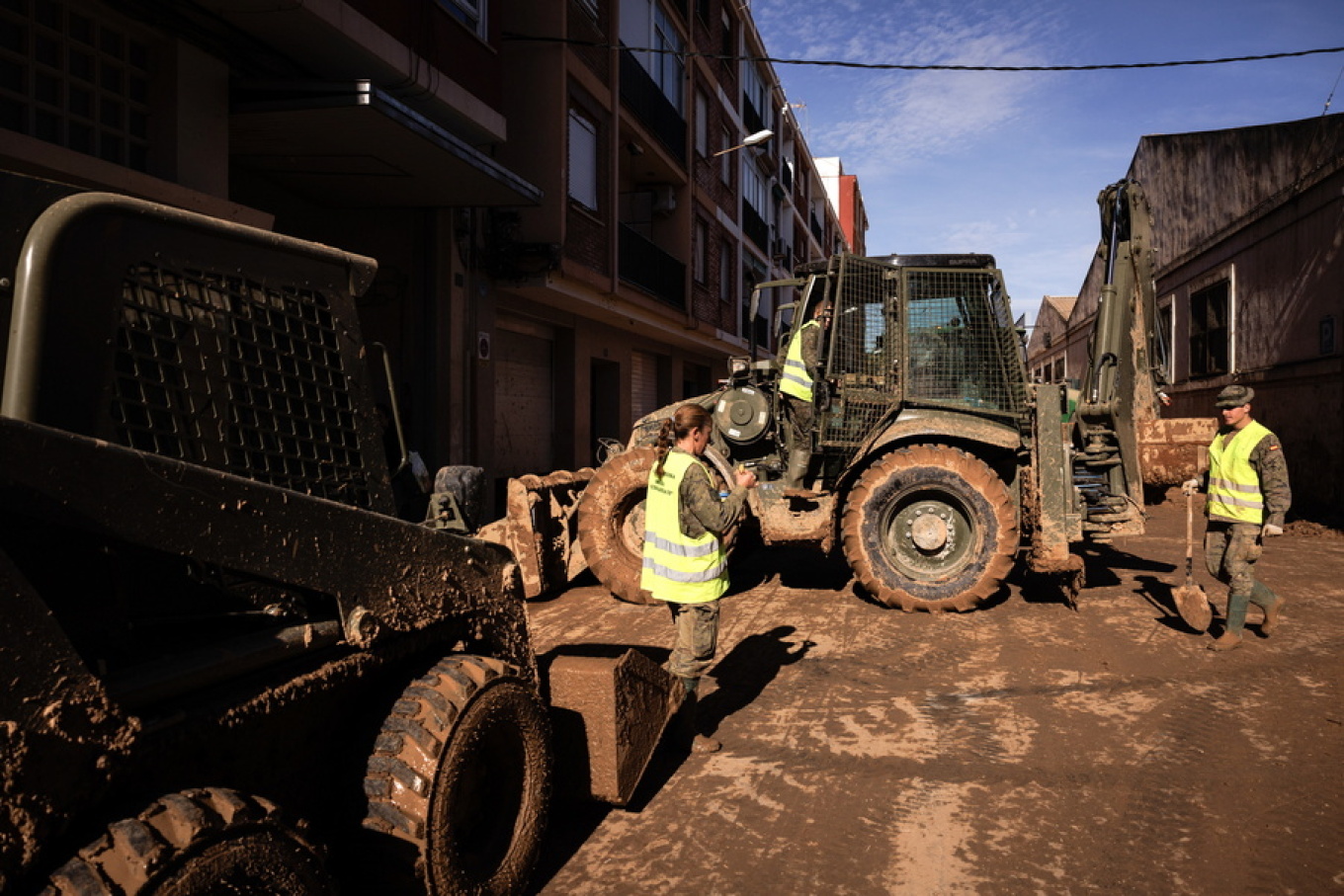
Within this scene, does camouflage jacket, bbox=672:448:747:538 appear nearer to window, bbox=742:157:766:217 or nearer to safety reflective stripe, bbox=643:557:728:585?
safety reflective stripe, bbox=643:557:728:585

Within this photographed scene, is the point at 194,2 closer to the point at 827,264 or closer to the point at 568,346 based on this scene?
the point at 827,264

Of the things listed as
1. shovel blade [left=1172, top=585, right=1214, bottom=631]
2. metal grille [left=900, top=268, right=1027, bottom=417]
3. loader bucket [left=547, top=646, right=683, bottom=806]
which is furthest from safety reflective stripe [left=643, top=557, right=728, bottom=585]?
shovel blade [left=1172, top=585, right=1214, bottom=631]

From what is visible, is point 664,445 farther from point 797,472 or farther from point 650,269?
point 650,269

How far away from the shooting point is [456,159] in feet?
28.0

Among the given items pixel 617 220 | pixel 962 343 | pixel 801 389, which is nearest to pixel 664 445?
pixel 801 389

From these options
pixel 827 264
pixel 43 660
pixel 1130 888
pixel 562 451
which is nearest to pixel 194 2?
pixel 827 264

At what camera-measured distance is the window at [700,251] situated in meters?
19.8

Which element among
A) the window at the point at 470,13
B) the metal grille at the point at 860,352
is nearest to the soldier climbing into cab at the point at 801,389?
the metal grille at the point at 860,352

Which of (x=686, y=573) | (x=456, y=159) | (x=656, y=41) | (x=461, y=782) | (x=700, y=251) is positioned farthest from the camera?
(x=700, y=251)

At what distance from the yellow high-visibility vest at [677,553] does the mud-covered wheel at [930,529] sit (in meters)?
3.07

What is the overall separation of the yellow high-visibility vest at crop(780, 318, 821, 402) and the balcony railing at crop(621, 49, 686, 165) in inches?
362

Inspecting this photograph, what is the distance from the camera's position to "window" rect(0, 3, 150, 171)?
573 cm

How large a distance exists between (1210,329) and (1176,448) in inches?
315

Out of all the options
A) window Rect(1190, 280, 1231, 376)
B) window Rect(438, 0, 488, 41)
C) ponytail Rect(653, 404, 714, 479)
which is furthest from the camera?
window Rect(1190, 280, 1231, 376)
